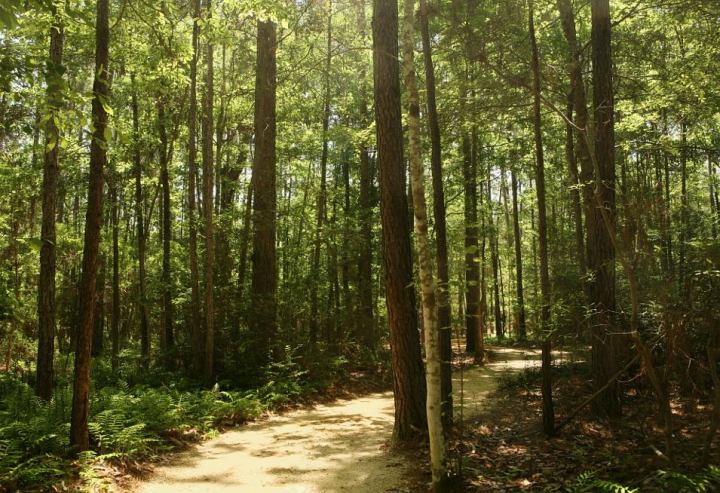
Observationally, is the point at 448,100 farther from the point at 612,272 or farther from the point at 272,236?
the point at 272,236

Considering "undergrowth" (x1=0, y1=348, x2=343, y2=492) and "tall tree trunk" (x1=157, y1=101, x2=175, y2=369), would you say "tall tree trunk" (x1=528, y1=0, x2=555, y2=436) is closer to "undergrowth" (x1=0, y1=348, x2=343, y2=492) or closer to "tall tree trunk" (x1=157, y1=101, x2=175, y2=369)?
"undergrowth" (x1=0, y1=348, x2=343, y2=492)

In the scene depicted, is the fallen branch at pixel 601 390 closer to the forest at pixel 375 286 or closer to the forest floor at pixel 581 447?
the forest at pixel 375 286

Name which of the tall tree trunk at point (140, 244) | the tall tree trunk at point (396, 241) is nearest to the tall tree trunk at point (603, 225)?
the tall tree trunk at point (396, 241)

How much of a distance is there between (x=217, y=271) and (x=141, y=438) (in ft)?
21.9

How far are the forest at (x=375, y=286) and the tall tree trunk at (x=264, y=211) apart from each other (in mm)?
65

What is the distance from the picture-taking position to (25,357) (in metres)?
18.1

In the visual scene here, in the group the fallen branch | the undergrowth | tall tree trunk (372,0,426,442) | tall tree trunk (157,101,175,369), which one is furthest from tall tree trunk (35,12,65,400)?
the fallen branch

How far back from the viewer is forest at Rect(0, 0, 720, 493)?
5.72m

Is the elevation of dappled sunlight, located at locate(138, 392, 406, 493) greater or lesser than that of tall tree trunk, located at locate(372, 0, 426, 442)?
lesser

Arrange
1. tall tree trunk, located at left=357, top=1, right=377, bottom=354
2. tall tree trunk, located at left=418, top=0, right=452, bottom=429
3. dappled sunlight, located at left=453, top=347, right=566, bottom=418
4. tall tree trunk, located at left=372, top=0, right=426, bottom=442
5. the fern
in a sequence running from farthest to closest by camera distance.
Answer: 1. tall tree trunk, located at left=357, top=1, right=377, bottom=354
2. dappled sunlight, located at left=453, top=347, right=566, bottom=418
3. tall tree trunk, located at left=418, top=0, right=452, bottom=429
4. tall tree trunk, located at left=372, top=0, right=426, bottom=442
5. the fern

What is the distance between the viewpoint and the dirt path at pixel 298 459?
6273 millimetres

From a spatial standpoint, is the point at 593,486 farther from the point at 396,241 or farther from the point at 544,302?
the point at 396,241

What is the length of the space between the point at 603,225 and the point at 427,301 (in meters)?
4.82

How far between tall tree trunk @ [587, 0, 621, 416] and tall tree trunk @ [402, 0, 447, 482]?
438 centimetres
